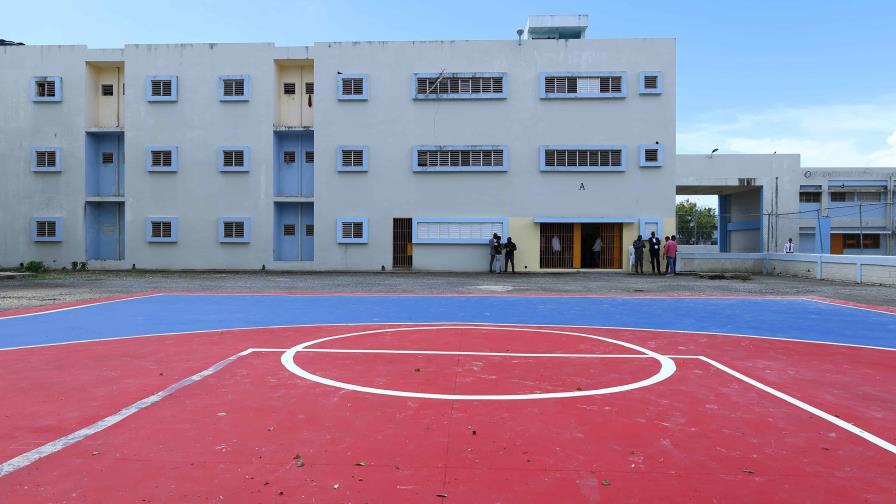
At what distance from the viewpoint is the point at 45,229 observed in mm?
27406

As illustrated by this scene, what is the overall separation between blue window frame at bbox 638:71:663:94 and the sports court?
729 inches

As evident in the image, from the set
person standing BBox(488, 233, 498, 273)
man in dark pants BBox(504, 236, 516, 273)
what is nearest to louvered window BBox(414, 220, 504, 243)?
person standing BBox(488, 233, 498, 273)

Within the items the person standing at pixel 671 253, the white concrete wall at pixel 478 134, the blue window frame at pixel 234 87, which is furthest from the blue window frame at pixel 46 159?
the person standing at pixel 671 253

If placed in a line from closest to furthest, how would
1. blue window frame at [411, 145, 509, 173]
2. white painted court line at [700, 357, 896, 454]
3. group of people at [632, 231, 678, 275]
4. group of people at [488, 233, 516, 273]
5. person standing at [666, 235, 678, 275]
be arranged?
1. white painted court line at [700, 357, 896, 454]
2. person standing at [666, 235, 678, 275]
3. group of people at [632, 231, 678, 275]
4. group of people at [488, 233, 516, 273]
5. blue window frame at [411, 145, 509, 173]

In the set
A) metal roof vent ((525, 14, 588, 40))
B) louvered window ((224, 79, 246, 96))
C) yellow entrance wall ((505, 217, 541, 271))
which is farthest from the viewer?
metal roof vent ((525, 14, 588, 40))

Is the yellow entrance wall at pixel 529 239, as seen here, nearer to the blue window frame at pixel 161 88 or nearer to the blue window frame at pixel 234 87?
the blue window frame at pixel 234 87

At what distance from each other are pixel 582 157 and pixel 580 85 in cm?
323

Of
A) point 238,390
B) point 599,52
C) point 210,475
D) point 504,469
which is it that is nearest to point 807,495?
point 504,469

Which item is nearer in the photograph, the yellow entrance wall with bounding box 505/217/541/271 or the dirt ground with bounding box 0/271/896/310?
the dirt ground with bounding box 0/271/896/310

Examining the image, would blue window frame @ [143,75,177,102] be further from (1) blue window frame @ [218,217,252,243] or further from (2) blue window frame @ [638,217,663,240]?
(2) blue window frame @ [638,217,663,240]

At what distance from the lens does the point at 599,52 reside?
2617 cm

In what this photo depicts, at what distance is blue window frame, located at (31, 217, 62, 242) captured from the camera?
89.5ft

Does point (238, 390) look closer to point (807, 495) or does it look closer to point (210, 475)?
point (210, 475)

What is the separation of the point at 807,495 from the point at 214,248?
27092mm
